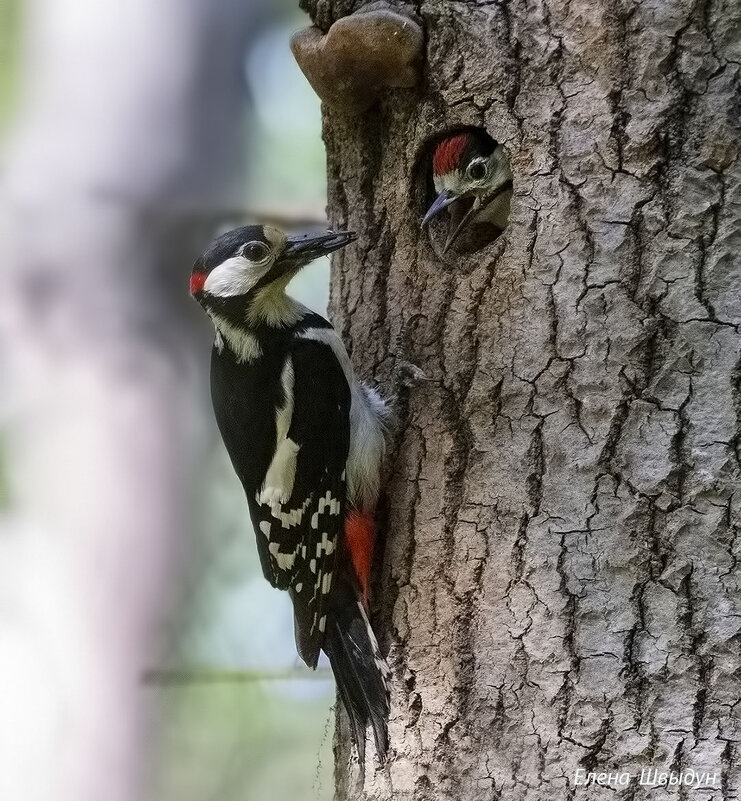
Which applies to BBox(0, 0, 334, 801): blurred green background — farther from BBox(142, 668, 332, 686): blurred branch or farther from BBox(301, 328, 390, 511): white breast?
BBox(301, 328, 390, 511): white breast

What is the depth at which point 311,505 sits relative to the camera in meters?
1.95

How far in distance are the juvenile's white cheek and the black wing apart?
0.64 ft

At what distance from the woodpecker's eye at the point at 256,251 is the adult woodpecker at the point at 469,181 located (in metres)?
0.40

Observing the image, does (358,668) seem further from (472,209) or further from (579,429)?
(472,209)

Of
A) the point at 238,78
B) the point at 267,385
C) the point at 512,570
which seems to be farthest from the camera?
the point at 238,78

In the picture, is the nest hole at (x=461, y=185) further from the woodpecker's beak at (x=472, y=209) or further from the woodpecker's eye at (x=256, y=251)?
the woodpecker's eye at (x=256, y=251)

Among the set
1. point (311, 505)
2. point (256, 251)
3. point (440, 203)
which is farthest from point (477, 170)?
point (311, 505)

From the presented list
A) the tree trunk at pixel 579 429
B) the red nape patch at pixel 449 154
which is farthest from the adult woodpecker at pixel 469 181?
the tree trunk at pixel 579 429

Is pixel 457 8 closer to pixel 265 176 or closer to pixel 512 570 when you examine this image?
pixel 512 570

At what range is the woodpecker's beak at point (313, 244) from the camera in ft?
6.20

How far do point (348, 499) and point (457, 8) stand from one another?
43.3 inches

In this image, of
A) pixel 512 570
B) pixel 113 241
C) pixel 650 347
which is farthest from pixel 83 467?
pixel 650 347

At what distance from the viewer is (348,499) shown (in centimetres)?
195

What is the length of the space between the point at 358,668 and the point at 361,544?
0.27 meters
